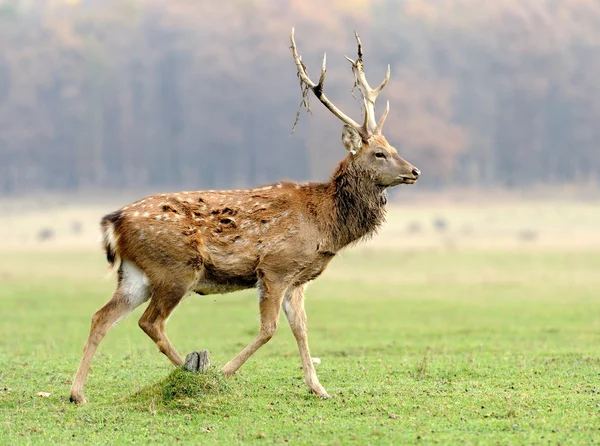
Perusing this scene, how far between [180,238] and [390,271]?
895 inches

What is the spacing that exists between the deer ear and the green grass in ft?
7.96

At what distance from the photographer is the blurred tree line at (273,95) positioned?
234 ft

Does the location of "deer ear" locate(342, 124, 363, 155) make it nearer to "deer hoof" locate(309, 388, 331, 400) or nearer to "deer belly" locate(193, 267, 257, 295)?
"deer belly" locate(193, 267, 257, 295)

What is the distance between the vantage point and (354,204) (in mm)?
10789

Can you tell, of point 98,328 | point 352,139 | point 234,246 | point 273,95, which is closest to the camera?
point 98,328

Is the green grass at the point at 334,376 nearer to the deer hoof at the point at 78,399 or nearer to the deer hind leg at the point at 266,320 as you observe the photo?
the deer hoof at the point at 78,399

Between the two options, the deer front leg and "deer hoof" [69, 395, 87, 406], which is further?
the deer front leg

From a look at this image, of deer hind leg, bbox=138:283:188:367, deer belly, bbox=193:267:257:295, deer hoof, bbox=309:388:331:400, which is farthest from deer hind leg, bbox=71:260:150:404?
deer hoof, bbox=309:388:331:400

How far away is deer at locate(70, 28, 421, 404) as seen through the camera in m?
10.1

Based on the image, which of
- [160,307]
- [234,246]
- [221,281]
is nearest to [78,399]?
[160,307]

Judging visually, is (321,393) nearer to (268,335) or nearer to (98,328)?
(268,335)

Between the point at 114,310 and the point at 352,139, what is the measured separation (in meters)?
3.00

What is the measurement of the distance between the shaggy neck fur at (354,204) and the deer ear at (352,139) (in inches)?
5.4

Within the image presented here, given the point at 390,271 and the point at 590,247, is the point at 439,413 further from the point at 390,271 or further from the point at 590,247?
the point at 590,247
